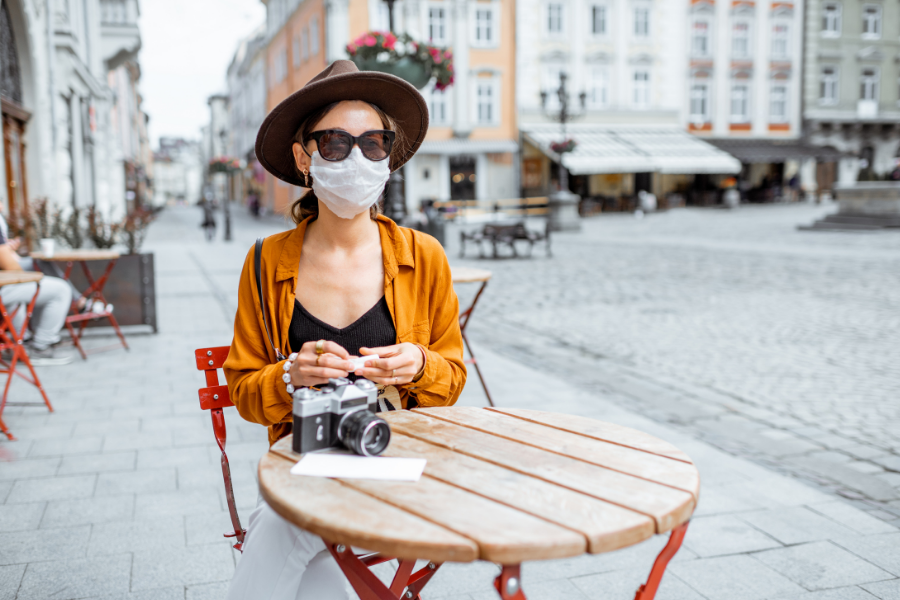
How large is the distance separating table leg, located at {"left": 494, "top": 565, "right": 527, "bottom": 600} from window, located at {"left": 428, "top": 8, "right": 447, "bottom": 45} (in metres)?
33.7

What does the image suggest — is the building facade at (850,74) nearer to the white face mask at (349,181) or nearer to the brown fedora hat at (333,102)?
the brown fedora hat at (333,102)

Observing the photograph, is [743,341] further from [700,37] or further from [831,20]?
[831,20]

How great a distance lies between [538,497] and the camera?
1.49 m

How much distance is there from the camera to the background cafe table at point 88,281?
6.55 metres

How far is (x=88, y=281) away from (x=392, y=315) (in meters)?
6.04

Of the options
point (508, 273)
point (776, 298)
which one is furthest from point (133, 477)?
point (508, 273)

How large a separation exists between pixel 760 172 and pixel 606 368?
37.3 m

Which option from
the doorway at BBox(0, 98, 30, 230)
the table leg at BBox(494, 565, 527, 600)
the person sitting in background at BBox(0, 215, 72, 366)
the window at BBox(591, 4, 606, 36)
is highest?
the window at BBox(591, 4, 606, 36)

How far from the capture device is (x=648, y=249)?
687 inches

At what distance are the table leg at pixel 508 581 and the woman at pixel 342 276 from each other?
0.68 metres

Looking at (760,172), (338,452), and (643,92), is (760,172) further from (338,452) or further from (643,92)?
(338,452)

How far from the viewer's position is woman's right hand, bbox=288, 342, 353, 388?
5.97 feet

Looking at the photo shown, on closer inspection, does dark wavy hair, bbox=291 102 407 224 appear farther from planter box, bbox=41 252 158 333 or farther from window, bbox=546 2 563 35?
window, bbox=546 2 563 35

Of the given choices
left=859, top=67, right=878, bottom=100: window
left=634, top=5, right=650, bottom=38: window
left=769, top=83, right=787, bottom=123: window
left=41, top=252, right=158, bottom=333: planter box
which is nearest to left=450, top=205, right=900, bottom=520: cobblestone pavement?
left=41, top=252, right=158, bottom=333: planter box
